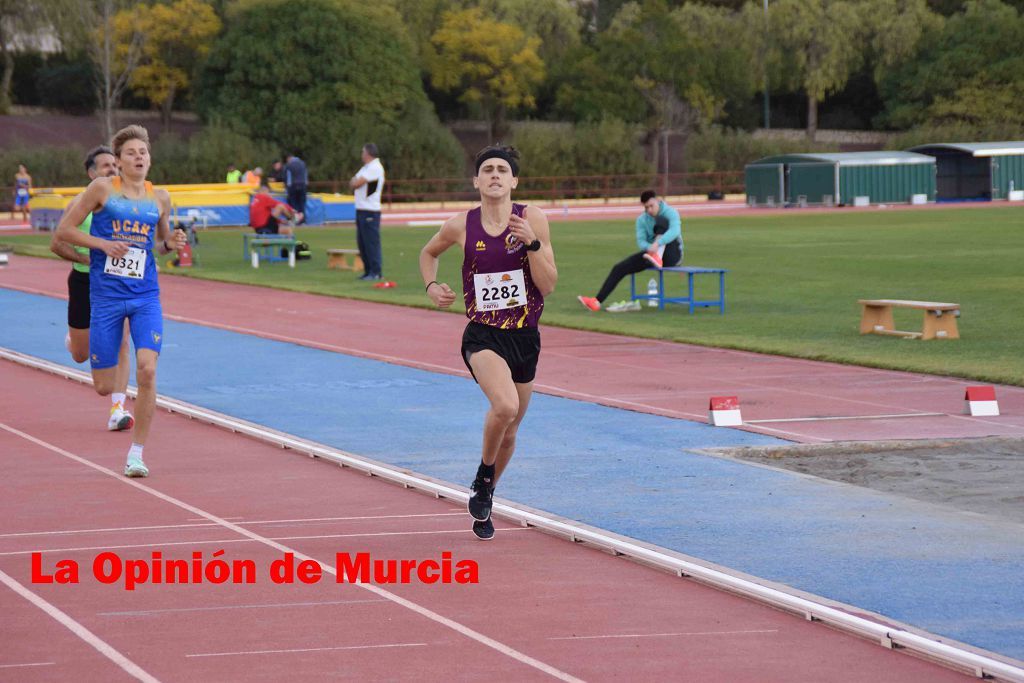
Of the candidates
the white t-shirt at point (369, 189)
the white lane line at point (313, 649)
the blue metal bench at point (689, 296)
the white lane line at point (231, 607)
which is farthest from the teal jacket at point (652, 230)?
the white lane line at point (313, 649)

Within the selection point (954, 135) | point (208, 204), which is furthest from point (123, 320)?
point (954, 135)

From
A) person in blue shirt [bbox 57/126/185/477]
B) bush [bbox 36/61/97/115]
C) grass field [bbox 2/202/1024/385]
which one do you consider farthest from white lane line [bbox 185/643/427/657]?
bush [bbox 36/61/97/115]

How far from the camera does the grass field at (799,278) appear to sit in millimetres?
16520

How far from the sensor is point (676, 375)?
1459 cm

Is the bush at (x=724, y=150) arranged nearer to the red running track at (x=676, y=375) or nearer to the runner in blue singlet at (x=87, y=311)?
the red running track at (x=676, y=375)

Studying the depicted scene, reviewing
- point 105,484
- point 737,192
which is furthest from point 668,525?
point 737,192

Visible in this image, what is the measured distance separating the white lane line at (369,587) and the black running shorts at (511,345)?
4.26 ft

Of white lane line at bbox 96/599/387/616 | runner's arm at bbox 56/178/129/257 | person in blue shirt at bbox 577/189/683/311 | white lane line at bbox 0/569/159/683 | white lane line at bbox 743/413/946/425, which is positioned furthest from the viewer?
person in blue shirt at bbox 577/189/683/311

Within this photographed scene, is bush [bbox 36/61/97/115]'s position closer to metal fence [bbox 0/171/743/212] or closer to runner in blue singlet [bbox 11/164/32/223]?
metal fence [bbox 0/171/743/212]

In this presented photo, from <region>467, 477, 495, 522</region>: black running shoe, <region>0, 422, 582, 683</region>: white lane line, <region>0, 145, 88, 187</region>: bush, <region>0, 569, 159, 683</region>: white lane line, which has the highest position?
<region>0, 145, 88, 187</region>: bush

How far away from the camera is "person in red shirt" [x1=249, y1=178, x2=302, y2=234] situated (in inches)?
1292

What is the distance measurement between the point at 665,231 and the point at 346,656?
15.9 meters

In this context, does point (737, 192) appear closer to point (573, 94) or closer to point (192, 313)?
point (573, 94)

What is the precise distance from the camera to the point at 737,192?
70.6 m
